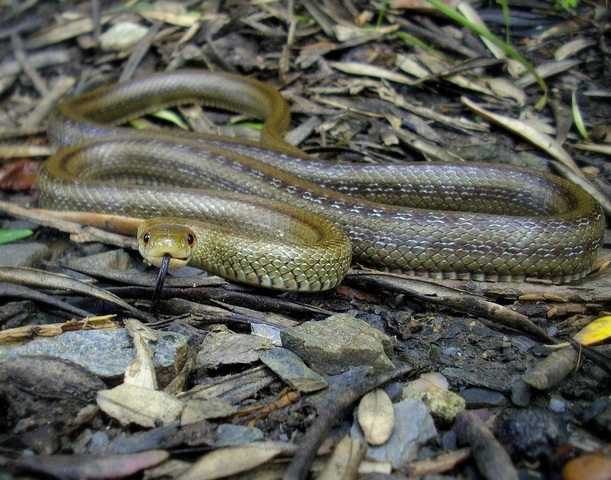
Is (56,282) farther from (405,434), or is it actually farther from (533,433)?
(533,433)

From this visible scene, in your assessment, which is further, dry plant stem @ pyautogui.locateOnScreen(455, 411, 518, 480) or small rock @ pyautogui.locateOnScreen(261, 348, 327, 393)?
small rock @ pyautogui.locateOnScreen(261, 348, 327, 393)

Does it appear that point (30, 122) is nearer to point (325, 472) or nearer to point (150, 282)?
point (150, 282)

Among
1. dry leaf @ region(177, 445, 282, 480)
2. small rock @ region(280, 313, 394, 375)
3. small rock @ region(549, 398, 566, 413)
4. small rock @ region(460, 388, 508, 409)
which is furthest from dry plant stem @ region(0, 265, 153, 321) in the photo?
small rock @ region(549, 398, 566, 413)

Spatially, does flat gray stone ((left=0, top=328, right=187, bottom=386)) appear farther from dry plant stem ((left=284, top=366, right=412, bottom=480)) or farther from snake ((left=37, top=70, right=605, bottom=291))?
dry plant stem ((left=284, top=366, right=412, bottom=480))

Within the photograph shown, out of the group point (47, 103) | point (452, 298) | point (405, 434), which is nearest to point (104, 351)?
point (405, 434)

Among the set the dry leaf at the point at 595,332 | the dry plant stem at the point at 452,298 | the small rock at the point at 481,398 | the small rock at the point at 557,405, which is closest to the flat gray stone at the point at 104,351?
the dry plant stem at the point at 452,298

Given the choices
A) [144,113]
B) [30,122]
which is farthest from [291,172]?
[30,122]

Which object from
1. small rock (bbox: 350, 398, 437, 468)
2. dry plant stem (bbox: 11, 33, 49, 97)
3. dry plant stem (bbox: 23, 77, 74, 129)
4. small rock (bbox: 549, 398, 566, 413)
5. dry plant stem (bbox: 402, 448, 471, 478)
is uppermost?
dry plant stem (bbox: 11, 33, 49, 97)
